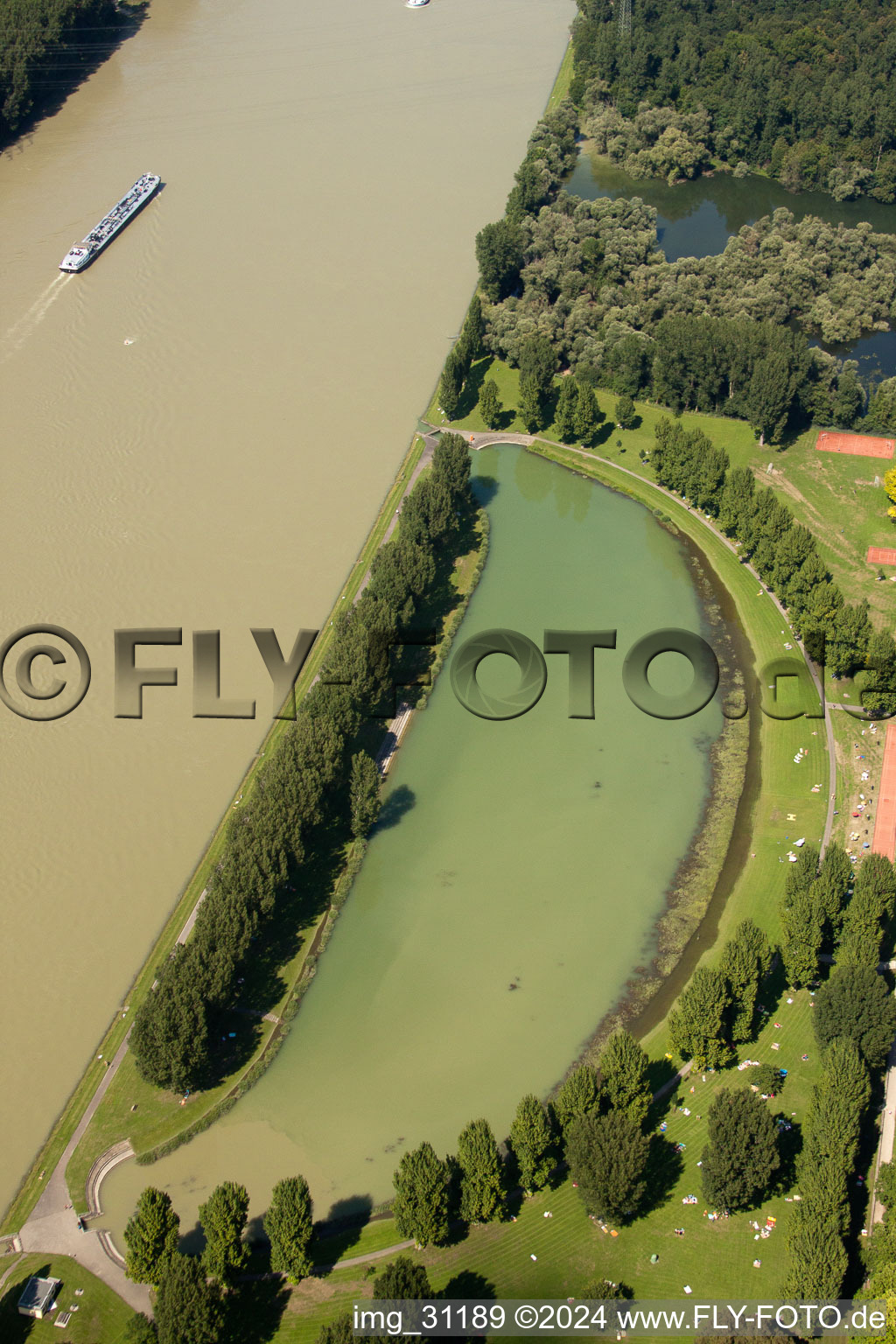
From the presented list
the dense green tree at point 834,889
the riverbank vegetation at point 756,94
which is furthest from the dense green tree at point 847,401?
the dense green tree at point 834,889

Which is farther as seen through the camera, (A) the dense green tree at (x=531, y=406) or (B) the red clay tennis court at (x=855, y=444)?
(A) the dense green tree at (x=531, y=406)

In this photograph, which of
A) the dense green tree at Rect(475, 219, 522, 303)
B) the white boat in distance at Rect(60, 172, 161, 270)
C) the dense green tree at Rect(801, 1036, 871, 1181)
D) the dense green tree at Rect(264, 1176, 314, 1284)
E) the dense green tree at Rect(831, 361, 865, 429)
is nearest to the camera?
the dense green tree at Rect(264, 1176, 314, 1284)

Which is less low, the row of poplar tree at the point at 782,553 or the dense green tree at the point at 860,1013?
the row of poplar tree at the point at 782,553

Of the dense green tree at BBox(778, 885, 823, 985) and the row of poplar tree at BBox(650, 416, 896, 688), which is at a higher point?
the row of poplar tree at BBox(650, 416, 896, 688)

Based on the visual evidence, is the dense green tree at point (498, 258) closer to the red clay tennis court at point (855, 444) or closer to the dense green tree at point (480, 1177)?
the red clay tennis court at point (855, 444)

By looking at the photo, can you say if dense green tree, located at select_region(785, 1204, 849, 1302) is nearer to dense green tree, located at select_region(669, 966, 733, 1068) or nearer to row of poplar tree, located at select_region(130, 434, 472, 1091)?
dense green tree, located at select_region(669, 966, 733, 1068)

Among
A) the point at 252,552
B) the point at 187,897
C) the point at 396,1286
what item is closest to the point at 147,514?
the point at 252,552

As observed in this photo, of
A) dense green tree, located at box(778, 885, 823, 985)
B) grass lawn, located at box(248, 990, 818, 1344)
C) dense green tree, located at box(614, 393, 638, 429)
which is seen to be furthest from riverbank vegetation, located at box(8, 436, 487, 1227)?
dense green tree, located at box(778, 885, 823, 985)
